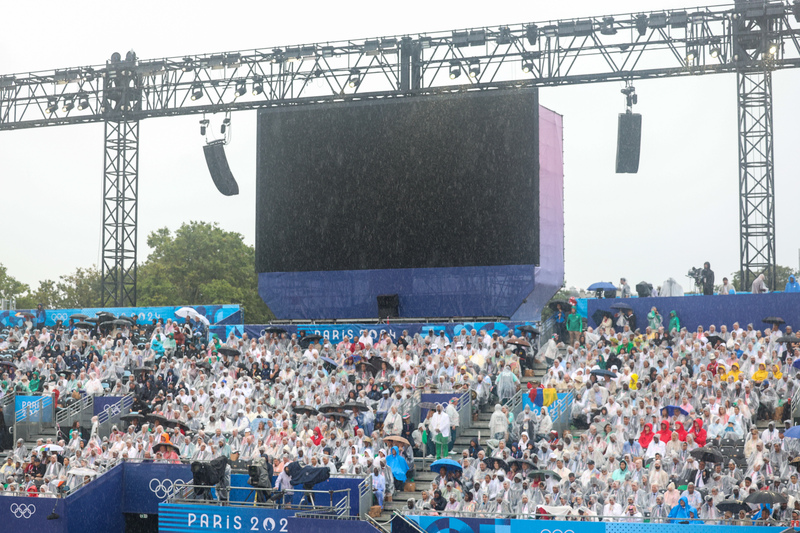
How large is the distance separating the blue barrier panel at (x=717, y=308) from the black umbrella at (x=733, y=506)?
11.3m

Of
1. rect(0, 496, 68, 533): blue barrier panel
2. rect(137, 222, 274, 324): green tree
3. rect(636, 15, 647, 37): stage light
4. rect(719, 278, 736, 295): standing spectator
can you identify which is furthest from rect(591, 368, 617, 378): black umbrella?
rect(137, 222, 274, 324): green tree

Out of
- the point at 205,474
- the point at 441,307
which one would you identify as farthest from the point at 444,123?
the point at 205,474

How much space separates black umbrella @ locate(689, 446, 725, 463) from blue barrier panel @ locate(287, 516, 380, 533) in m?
6.32

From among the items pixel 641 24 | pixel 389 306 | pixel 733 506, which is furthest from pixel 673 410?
pixel 389 306

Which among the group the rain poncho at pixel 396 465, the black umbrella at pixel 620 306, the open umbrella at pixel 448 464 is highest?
the black umbrella at pixel 620 306

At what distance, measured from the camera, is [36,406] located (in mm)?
26984

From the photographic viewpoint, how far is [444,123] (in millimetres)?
31781

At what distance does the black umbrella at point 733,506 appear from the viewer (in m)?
16.9

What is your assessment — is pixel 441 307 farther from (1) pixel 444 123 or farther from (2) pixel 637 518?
(2) pixel 637 518

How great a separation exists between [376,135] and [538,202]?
5.91 m

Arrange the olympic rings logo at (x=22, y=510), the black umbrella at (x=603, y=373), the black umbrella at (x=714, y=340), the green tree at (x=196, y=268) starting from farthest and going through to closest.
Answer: the green tree at (x=196, y=268) → the black umbrella at (x=714, y=340) → the black umbrella at (x=603, y=373) → the olympic rings logo at (x=22, y=510)

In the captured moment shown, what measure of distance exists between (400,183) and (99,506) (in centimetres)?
1453

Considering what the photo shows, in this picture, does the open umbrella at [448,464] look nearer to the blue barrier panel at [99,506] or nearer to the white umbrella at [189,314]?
the blue barrier panel at [99,506]

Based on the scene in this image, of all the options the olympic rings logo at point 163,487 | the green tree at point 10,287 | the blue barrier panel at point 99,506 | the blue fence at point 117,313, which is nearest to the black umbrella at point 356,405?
the olympic rings logo at point 163,487
